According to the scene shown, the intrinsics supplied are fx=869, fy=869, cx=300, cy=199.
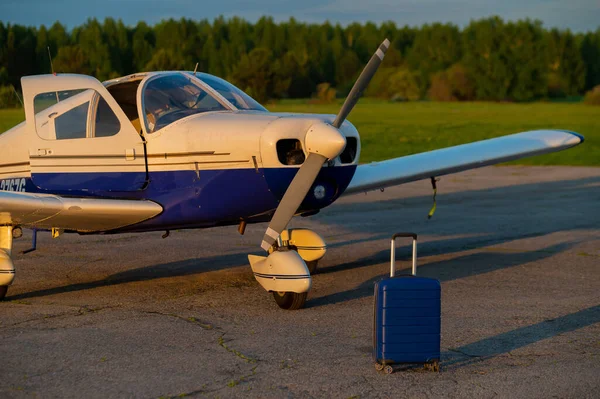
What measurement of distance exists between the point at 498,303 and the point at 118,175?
3932mm

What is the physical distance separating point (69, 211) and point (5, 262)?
2.98 ft

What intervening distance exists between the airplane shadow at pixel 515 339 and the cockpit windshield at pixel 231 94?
11.8 ft

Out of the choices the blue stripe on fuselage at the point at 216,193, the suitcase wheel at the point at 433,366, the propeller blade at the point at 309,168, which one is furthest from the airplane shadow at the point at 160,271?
the suitcase wheel at the point at 433,366

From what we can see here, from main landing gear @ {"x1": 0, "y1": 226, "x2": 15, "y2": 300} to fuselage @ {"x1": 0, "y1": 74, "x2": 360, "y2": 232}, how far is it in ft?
1.92

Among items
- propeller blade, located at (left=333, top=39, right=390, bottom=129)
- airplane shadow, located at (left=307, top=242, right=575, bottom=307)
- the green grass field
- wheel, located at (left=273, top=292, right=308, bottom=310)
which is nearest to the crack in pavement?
wheel, located at (left=273, top=292, right=308, bottom=310)

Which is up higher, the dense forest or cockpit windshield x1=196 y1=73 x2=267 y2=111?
cockpit windshield x1=196 y1=73 x2=267 y2=111

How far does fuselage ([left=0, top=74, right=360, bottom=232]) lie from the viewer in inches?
316

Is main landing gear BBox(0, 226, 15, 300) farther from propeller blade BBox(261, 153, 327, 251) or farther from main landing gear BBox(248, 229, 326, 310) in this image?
propeller blade BBox(261, 153, 327, 251)

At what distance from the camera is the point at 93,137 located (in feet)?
29.1

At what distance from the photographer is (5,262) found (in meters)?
8.53

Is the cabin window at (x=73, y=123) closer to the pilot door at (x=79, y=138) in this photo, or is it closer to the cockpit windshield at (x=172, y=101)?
the pilot door at (x=79, y=138)

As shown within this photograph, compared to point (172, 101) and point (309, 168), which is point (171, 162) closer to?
point (172, 101)

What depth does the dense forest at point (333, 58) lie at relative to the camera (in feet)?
203

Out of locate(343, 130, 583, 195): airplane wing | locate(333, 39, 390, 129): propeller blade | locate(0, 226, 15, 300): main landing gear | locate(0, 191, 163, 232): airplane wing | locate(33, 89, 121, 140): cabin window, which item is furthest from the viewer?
locate(343, 130, 583, 195): airplane wing
